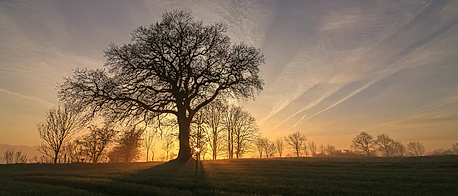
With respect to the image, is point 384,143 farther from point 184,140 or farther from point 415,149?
point 184,140

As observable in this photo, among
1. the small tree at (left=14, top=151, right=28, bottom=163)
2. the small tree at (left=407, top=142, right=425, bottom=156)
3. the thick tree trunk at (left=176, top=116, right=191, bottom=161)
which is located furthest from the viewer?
the small tree at (left=407, top=142, right=425, bottom=156)

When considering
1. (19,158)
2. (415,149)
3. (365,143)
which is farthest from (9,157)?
(415,149)

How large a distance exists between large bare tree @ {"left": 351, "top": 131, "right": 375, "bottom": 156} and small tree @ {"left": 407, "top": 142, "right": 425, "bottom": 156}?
268 feet

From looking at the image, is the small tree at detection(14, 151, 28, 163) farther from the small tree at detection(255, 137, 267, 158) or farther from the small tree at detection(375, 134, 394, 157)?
the small tree at detection(375, 134, 394, 157)

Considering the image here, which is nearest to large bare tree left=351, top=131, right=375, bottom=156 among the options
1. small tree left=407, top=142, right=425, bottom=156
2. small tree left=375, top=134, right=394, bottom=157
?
small tree left=375, top=134, right=394, bottom=157

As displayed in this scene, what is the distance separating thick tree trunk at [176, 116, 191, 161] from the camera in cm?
2383

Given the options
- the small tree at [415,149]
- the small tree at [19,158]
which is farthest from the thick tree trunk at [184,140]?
the small tree at [415,149]

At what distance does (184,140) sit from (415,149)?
637 feet

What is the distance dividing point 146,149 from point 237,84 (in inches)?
2400

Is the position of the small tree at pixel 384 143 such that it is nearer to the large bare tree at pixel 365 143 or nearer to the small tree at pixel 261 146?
the large bare tree at pixel 365 143

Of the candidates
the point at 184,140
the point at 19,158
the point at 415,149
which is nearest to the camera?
the point at 184,140

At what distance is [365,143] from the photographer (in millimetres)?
105562

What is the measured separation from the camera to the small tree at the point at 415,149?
160 meters

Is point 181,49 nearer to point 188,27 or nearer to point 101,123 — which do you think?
point 188,27
